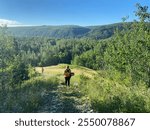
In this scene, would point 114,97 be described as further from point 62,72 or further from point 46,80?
point 46,80

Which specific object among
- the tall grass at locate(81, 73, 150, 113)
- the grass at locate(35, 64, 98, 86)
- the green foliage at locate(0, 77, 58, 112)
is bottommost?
the green foliage at locate(0, 77, 58, 112)

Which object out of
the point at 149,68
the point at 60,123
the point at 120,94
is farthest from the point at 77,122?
the point at 149,68

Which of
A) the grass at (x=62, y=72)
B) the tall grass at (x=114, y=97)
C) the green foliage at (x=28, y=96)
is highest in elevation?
the grass at (x=62, y=72)

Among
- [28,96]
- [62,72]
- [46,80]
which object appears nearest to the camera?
[28,96]

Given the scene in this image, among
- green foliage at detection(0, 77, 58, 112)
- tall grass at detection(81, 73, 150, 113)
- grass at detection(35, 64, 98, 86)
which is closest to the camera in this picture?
tall grass at detection(81, 73, 150, 113)

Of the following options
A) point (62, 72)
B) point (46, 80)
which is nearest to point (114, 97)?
point (62, 72)

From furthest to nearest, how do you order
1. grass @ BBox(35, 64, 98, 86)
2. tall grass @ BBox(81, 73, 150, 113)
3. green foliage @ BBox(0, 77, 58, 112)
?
grass @ BBox(35, 64, 98, 86)
green foliage @ BBox(0, 77, 58, 112)
tall grass @ BBox(81, 73, 150, 113)

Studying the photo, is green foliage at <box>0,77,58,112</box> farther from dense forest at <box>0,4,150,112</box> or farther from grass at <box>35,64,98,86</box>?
grass at <box>35,64,98,86</box>

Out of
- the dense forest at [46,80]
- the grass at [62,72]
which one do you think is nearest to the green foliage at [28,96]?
the dense forest at [46,80]

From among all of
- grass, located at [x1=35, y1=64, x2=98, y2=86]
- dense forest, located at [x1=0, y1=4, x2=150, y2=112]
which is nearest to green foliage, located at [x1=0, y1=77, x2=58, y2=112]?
dense forest, located at [x1=0, y1=4, x2=150, y2=112]

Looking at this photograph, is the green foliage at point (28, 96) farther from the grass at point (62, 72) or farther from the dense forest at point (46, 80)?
the grass at point (62, 72)

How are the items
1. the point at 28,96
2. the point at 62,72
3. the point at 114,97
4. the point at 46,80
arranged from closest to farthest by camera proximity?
the point at 114,97
the point at 28,96
the point at 62,72
the point at 46,80

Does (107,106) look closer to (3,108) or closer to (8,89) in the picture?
(3,108)

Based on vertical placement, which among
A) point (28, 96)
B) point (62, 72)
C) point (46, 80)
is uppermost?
Answer: point (62, 72)
